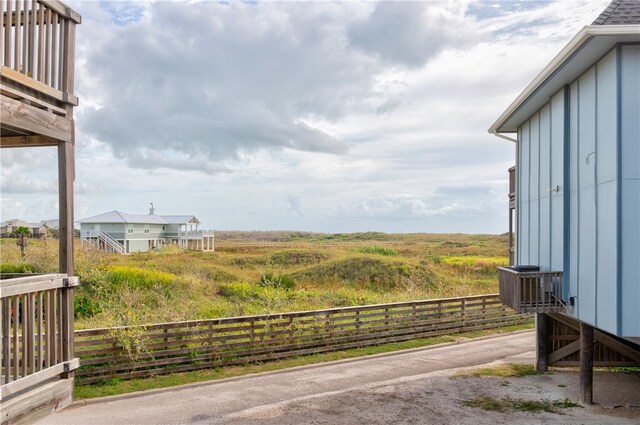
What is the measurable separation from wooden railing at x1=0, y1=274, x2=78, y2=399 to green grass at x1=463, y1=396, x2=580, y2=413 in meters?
6.84

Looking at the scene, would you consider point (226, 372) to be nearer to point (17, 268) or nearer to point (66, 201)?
point (66, 201)

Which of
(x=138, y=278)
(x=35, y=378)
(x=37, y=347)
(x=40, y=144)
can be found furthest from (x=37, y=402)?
(x=138, y=278)

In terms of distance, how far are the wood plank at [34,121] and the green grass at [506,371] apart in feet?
30.5

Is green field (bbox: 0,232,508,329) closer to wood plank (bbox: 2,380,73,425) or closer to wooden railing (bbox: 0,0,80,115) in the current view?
wood plank (bbox: 2,380,73,425)

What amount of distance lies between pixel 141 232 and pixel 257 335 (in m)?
43.3

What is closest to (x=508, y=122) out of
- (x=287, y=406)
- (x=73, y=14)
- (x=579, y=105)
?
(x=579, y=105)

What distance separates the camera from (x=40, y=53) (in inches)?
288

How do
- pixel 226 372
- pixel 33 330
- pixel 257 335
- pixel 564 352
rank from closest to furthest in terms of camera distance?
pixel 33 330 < pixel 226 372 < pixel 564 352 < pixel 257 335

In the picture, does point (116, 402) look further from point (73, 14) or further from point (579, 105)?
point (579, 105)

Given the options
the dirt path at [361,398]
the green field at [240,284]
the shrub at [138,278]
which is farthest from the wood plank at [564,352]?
the shrub at [138,278]

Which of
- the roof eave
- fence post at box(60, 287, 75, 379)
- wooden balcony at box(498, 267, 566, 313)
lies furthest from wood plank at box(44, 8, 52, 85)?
wooden balcony at box(498, 267, 566, 313)

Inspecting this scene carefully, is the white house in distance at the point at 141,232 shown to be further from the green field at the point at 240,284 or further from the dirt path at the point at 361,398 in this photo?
the dirt path at the point at 361,398

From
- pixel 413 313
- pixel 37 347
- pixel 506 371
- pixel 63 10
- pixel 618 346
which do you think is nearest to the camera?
pixel 63 10

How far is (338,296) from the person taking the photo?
1936 cm
